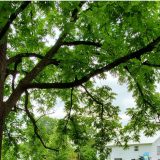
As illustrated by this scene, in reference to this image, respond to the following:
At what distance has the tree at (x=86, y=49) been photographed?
39.4ft

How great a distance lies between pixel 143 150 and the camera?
84188mm

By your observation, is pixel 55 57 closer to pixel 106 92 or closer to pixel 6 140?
pixel 106 92

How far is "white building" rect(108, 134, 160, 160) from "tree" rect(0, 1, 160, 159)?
191 feet

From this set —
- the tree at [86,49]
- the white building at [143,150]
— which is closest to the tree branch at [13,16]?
the tree at [86,49]

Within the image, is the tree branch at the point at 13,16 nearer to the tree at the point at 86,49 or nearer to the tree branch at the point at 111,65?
the tree at the point at 86,49

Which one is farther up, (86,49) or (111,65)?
(86,49)

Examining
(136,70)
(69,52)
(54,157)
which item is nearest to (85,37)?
(69,52)

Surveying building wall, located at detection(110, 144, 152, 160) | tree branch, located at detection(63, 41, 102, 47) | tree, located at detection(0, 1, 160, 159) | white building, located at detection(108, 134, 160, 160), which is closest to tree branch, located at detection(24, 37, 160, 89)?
tree, located at detection(0, 1, 160, 159)

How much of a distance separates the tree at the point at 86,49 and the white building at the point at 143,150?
191ft

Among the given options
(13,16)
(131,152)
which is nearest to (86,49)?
(13,16)

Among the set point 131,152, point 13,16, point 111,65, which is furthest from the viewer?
point 131,152

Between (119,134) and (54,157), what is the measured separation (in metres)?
26.7

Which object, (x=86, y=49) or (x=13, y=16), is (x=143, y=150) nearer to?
(x=86, y=49)

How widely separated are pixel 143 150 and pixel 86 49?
6987cm
